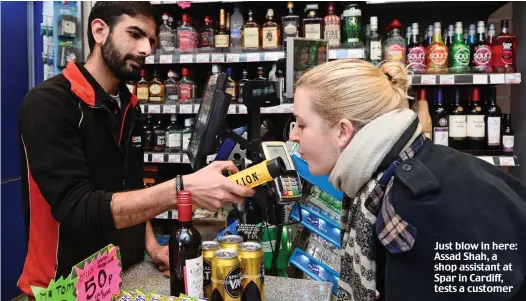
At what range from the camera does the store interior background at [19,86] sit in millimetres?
3723

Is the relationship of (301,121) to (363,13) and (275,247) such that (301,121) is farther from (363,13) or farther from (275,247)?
(363,13)

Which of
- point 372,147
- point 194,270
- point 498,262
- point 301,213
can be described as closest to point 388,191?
point 372,147

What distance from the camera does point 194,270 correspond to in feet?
3.74

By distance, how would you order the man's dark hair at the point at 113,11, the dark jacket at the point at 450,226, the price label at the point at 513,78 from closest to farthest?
the dark jacket at the point at 450,226
the man's dark hair at the point at 113,11
the price label at the point at 513,78

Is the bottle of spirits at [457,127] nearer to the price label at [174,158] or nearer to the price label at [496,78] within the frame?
the price label at [496,78]

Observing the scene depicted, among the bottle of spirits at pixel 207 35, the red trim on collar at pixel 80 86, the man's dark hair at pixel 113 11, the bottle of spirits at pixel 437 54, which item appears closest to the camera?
the red trim on collar at pixel 80 86

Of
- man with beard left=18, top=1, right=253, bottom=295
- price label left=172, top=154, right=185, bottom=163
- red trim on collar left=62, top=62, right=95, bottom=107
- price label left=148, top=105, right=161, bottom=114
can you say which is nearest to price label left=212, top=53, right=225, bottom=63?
price label left=148, top=105, right=161, bottom=114

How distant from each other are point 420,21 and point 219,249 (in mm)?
3501

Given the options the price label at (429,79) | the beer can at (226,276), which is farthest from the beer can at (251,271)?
the price label at (429,79)

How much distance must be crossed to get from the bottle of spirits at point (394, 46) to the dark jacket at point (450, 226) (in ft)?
8.81

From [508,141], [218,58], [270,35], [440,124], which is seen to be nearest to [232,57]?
[218,58]

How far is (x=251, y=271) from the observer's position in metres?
1.19

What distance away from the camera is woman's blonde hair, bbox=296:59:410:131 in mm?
1257

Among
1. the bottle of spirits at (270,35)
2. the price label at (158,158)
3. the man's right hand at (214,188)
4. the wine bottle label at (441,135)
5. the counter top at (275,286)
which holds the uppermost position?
the bottle of spirits at (270,35)
